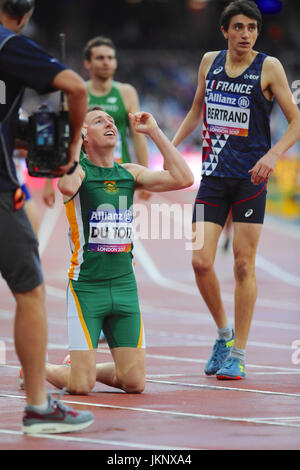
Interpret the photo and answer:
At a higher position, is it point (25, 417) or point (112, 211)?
point (112, 211)

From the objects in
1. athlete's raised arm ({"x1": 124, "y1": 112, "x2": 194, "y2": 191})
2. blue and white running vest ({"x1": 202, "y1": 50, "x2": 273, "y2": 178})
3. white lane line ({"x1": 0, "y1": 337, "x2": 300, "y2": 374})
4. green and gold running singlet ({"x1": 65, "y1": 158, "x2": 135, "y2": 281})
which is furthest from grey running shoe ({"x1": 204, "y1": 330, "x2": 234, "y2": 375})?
athlete's raised arm ({"x1": 124, "y1": 112, "x2": 194, "y2": 191})

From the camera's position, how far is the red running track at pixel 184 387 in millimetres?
4645

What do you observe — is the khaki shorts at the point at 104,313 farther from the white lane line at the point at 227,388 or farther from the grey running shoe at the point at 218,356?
the grey running shoe at the point at 218,356

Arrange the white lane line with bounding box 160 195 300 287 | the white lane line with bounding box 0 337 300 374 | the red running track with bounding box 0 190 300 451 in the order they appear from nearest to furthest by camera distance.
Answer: the red running track with bounding box 0 190 300 451 < the white lane line with bounding box 0 337 300 374 < the white lane line with bounding box 160 195 300 287

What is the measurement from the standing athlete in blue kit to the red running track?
568mm

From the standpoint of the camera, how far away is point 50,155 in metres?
4.66

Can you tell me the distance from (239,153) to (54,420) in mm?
2898

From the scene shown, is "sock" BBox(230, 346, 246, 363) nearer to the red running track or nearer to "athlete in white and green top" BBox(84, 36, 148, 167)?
the red running track

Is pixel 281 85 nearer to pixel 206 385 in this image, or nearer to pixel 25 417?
pixel 206 385

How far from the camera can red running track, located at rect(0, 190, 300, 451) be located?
4.64 meters
